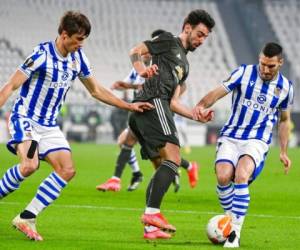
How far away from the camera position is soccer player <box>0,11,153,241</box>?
26.1ft

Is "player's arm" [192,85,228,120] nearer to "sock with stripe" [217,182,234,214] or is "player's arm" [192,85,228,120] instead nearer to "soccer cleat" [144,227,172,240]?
"sock with stripe" [217,182,234,214]

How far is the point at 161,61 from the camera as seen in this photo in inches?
343

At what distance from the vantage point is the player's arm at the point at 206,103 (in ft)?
27.7

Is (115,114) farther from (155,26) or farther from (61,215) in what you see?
(61,215)

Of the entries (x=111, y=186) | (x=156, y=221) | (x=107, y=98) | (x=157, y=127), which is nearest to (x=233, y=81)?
(x=157, y=127)

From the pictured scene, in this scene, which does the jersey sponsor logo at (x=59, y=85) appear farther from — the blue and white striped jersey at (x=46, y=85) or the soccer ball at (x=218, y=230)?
the soccer ball at (x=218, y=230)

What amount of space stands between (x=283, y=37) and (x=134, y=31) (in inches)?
272

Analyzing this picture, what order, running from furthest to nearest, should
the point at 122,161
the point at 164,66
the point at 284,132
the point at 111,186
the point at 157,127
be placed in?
1. the point at 122,161
2. the point at 111,186
3. the point at 284,132
4. the point at 164,66
5. the point at 157,127

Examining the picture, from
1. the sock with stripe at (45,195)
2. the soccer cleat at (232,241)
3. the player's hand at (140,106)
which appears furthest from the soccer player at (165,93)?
the sock with stripe at (45,195)

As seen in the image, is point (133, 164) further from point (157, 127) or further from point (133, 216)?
point (157, 127)

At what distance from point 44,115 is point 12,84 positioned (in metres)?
0.53

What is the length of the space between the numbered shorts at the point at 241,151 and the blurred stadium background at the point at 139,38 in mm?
26936

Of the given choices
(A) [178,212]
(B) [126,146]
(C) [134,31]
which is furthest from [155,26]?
(A) [178,212]

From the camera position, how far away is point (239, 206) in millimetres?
8250
